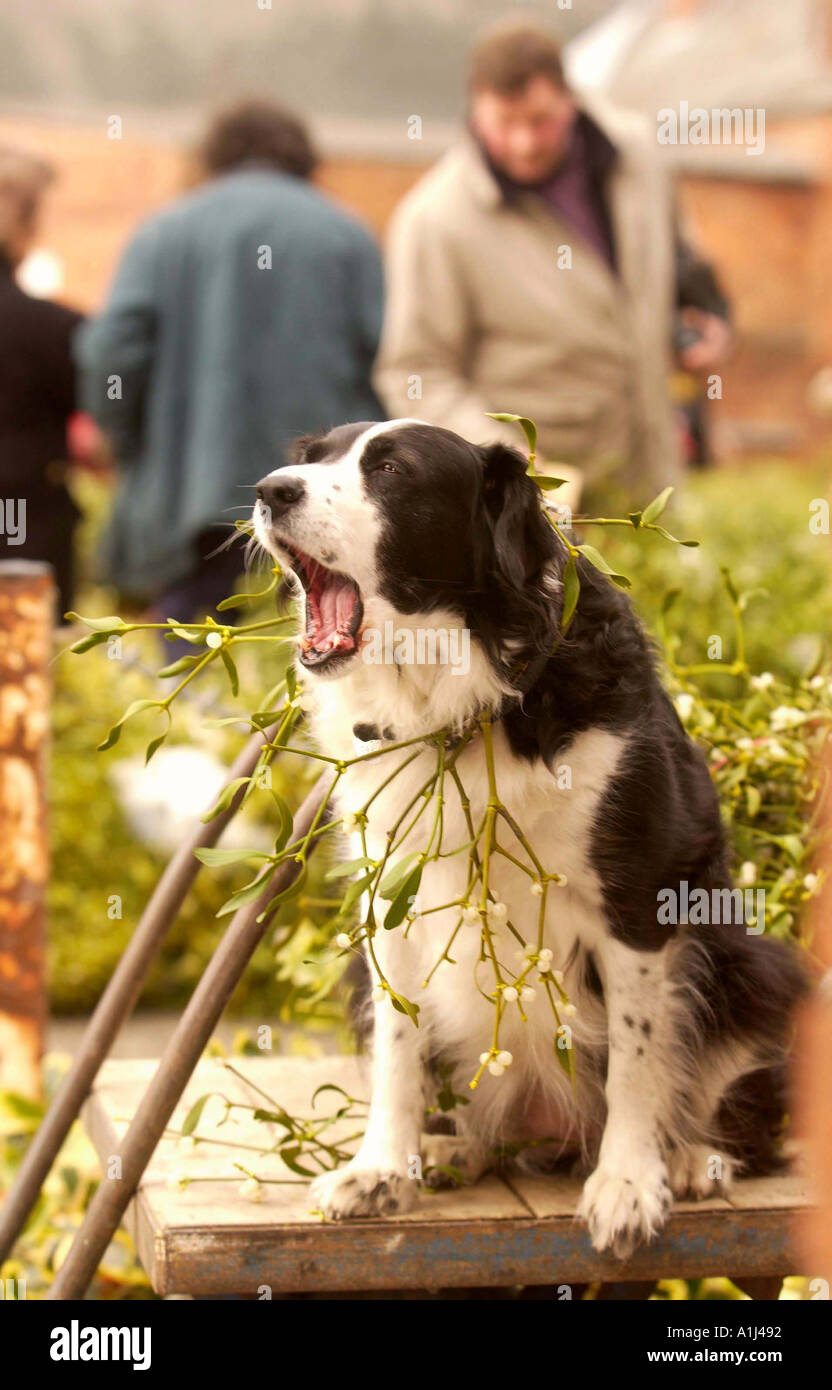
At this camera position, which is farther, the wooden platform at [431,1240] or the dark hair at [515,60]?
the dark hair at [515,60]

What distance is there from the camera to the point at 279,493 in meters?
2.33

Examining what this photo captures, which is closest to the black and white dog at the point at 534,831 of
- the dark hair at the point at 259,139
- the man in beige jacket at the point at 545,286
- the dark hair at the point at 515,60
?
the man in beige jacket at the point at 545,286

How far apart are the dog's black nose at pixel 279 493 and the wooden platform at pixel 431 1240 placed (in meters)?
1.04

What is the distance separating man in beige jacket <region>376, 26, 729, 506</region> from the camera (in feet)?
19.8

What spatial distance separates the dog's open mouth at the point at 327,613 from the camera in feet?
8.09

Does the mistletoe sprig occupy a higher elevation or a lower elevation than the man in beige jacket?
lower

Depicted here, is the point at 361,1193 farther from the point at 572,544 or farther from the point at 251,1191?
the point at 572,544

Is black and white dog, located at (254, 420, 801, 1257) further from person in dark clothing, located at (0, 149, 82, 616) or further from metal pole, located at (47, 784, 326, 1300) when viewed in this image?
person in dark clothing, located at (0, 149, 82, 616)

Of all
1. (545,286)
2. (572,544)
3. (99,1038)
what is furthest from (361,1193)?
(545,286)

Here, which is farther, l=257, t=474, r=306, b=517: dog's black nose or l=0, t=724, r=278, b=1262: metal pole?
l=0, t=724, r=278, b=1262: metal pole

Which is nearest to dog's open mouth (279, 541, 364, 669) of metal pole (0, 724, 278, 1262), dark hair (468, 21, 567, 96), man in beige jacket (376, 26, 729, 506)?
metal pole (0, 724, 278, 1262)

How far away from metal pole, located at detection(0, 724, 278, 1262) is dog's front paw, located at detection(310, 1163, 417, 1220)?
0.73 m

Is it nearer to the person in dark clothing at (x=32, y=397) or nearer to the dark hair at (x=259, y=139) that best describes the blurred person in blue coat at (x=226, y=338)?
the dark hair at (x=259, y=139)
